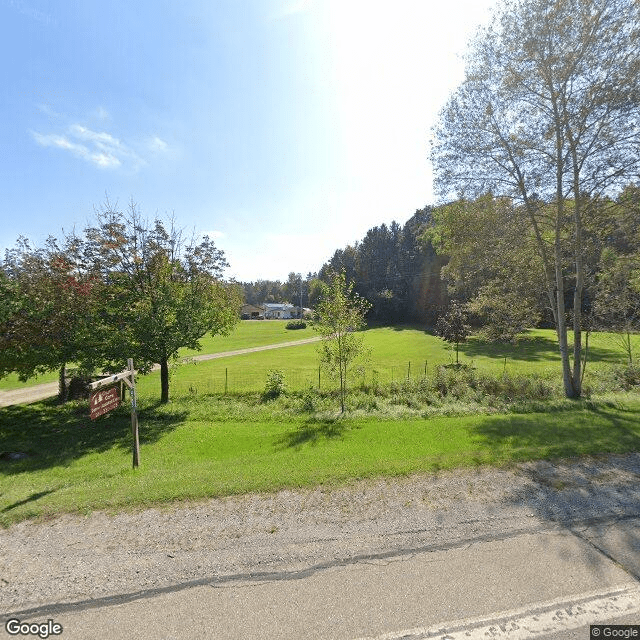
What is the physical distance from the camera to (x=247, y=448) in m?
10.4

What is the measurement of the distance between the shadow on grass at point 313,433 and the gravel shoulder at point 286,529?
→ 13.4 feet

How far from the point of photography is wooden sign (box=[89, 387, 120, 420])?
24.2 ft

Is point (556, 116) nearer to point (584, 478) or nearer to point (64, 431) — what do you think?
point (584, 478)

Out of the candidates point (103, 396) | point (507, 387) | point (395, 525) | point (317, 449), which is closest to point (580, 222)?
point (507, 387)

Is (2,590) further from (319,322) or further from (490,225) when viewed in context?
(490,225)

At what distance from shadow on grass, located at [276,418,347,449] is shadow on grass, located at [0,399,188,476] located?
495 cm

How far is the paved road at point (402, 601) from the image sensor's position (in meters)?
3.53

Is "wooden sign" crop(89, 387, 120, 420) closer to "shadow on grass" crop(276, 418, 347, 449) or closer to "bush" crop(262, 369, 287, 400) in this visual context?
"shadow on grass" crop(276, 418, 347, 449)

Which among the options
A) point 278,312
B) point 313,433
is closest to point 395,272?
point 278,312

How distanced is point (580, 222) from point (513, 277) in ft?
10.7

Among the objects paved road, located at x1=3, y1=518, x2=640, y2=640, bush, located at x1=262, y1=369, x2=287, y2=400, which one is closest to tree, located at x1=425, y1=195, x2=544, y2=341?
bush, located at x1=262, y1=369, x2=287, y2=400

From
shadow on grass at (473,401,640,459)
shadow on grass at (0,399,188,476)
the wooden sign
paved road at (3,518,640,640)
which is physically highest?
the wooden sign

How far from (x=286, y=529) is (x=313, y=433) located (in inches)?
247

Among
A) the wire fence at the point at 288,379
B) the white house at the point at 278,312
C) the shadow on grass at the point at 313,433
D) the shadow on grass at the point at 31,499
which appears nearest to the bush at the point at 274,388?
the wire fence at the point at 288,379
